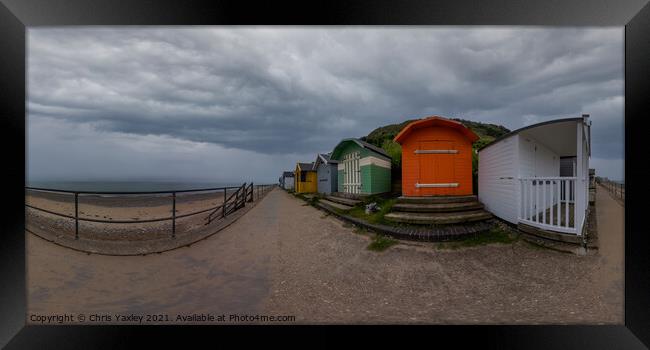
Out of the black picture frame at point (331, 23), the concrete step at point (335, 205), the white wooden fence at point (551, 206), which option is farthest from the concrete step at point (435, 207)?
the black picture frame at point (331, 23)

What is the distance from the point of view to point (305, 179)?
348 inches

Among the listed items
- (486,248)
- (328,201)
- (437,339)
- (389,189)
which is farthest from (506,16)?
(328,201)

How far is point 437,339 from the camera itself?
1.61m

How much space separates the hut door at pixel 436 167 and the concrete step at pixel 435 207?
0.36m

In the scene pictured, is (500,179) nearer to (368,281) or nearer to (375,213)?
(375,213)

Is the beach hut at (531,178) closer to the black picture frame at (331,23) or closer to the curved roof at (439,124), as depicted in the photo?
the curved roof at (439,124)

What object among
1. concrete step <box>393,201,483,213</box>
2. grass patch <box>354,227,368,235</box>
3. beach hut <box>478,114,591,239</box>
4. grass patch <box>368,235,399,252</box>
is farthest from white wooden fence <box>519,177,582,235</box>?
grass patch <box>354,227,368,235</box>

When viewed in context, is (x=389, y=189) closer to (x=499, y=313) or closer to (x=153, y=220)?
(x=499, y=313)

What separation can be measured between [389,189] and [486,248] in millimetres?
1992

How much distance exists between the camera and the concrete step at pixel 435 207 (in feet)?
10.2

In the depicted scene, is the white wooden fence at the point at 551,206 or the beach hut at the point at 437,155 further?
the beach hut at the point at 437,155

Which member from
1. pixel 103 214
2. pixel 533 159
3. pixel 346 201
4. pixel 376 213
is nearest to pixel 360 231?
pixel 376 213

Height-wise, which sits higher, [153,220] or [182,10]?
[182,10]

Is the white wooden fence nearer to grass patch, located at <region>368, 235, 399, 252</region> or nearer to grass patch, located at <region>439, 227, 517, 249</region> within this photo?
grass patch, located at <region>439, 227, 517, 249</region>
